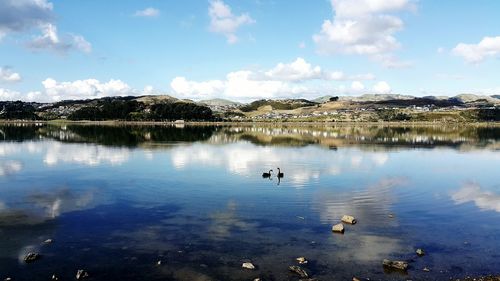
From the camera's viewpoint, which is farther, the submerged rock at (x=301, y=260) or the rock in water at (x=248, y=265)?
the submerged rock at (x=301, y=260)

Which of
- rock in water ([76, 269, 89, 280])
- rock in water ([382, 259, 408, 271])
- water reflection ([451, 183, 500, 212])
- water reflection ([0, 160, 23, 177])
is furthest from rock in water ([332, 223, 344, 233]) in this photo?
water reflection ([0, 160, 23, 177])

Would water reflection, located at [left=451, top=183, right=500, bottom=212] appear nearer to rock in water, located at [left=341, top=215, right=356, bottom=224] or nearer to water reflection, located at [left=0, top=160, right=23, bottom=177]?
rock in water, located at [left=341, top=215, right=356, bottom=224]

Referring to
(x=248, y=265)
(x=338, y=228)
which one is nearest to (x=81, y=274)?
(x=248, y=265)

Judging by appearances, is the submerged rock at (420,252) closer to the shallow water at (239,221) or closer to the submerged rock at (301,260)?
the shallow water at (239,221)

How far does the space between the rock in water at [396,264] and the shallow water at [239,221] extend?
0.35m

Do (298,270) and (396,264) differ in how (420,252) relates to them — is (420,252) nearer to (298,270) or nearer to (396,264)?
(396,264)

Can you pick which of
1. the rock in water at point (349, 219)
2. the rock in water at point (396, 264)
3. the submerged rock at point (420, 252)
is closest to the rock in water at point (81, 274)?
the rock in water at point (396, 264)

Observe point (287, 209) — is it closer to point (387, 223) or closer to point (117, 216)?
point (387, 223)

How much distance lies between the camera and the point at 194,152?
10050 cm

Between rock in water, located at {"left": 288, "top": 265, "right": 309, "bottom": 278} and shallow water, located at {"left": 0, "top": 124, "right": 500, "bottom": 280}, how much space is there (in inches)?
23.7

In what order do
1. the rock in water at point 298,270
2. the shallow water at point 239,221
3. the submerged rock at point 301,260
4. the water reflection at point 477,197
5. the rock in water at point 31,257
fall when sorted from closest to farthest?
1. the rock in water at point 298,270
2. the shallow water at point 239,221
3. the rock in water at point 31,257
4. the submerged rock at point 301,260
5. the water reflection at point 477,197

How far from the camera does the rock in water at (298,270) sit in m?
25.4

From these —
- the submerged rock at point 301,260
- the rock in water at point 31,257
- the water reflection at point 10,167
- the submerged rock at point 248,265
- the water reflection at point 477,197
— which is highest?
the water reflection at point 10,167

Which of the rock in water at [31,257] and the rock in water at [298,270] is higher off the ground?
the rock in water at [31,257]
